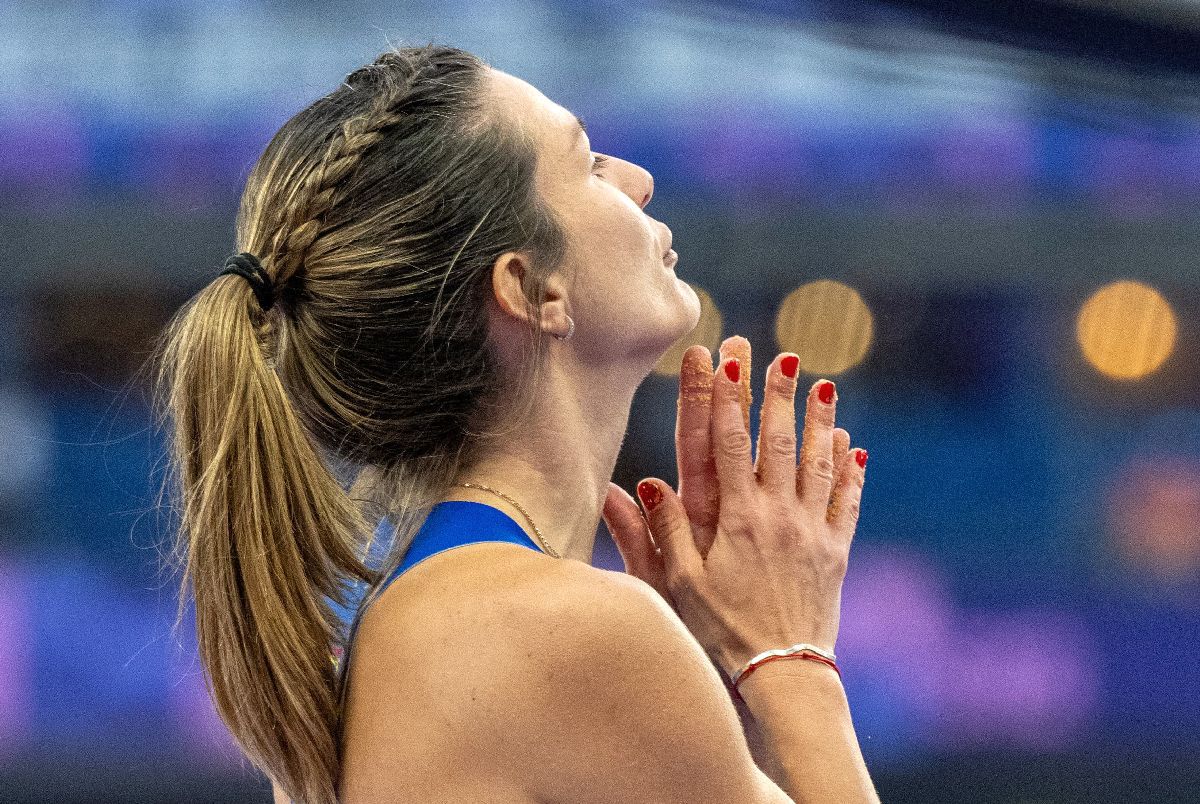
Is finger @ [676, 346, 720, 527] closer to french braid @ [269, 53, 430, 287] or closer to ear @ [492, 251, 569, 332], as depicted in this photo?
ear @ [492, 251, 569, 332]

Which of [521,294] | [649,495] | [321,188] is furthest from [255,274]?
[649,495]

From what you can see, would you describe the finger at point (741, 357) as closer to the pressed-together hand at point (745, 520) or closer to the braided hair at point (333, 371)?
the pressed-together hand at point (745, 520)

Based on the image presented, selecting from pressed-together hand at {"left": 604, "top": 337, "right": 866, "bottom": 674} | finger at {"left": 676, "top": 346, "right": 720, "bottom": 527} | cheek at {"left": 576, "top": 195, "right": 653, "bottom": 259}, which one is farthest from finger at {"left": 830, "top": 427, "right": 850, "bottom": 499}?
cheek at {"left": 576, "top": 195, "right": 653, "bottom": 259}

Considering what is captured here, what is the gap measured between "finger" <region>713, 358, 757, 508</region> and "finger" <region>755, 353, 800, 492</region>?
0.05 feet

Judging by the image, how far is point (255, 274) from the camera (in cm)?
79

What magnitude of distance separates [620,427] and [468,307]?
157mm

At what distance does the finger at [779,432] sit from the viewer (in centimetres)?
92

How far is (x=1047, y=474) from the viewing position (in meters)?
2.26

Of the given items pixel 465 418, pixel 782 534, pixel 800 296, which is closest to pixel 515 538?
pixel 465 418

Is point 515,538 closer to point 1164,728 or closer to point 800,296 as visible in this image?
point 800,296

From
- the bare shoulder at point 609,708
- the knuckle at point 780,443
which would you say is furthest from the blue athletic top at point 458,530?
the knuckle at point 780,443

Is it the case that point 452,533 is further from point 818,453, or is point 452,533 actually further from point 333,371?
point 818,453

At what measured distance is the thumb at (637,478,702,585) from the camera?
0.92 meters

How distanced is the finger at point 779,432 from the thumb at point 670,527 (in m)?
0.07
